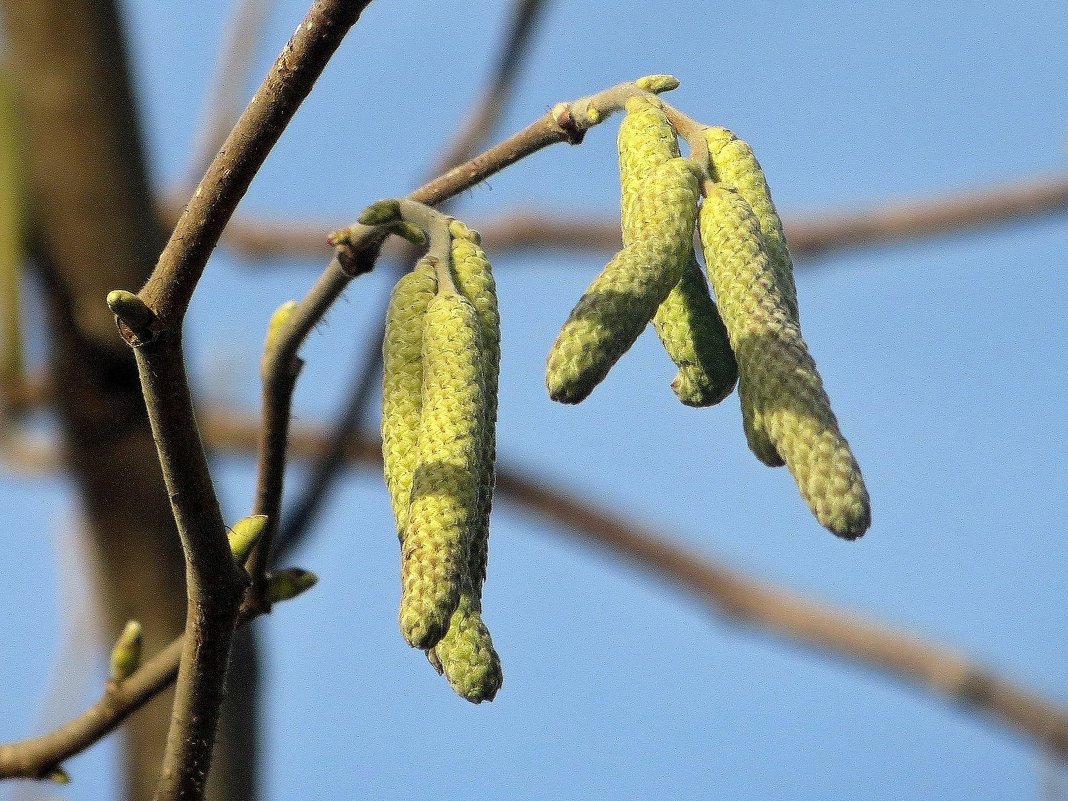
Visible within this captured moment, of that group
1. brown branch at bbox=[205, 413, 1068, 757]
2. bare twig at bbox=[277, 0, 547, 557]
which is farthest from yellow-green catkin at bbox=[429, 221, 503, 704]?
brown branch at bbox=[205, 413, 1068, 757]

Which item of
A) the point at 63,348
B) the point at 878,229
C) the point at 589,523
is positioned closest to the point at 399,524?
the point at 63,348

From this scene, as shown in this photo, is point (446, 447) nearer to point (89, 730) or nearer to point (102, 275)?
point (89, 730)

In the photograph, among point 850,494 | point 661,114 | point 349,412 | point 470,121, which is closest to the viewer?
point 850,494

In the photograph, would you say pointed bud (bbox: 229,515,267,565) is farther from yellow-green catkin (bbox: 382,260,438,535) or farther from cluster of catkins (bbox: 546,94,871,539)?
cluster of catkins (bbox: 546,94,871,539)

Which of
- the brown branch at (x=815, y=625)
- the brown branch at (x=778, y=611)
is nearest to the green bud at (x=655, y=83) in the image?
the brown branch at (x=778, y=611)

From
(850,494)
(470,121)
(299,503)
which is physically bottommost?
(850,494)

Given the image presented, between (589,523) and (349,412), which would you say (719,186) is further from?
(589,523)

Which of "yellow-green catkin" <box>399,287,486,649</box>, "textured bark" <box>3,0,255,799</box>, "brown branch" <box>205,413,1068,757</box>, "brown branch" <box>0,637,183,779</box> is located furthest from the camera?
"brown branch" <box>205,413,1068,757</box>

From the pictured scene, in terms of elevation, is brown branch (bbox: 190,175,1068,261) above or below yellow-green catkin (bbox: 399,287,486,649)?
above
